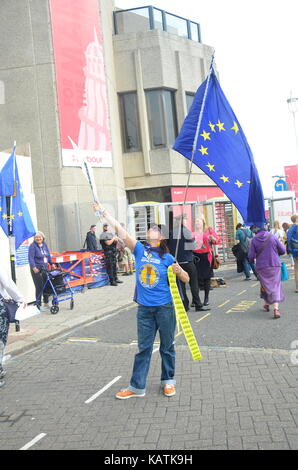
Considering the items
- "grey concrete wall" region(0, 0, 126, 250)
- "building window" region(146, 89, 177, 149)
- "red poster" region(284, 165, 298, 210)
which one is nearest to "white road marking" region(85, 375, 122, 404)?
"grey concrete wall" region(0, 0, 126, 250)

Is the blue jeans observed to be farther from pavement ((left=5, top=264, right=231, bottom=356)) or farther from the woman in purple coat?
the woman in purple coat

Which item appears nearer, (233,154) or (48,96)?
(233,154)

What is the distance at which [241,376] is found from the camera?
5324 mm

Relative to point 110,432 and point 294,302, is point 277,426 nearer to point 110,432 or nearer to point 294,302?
point 110,432

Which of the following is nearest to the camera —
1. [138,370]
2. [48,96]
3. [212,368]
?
[138,370]

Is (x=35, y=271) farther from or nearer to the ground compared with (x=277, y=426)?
farther from the ground

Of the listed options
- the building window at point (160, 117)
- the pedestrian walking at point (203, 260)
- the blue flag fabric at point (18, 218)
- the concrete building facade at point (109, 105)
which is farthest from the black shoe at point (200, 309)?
the building window at point (160, 117)

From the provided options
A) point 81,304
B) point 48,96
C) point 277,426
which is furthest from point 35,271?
point 48,96

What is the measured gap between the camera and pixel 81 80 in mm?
17438

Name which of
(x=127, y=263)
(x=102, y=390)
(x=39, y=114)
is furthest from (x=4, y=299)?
(x=39, y=114)

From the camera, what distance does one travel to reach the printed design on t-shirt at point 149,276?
4.85 meters

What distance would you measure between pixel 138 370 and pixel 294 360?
2167 millimetres

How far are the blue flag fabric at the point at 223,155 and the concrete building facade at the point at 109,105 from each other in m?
9.28

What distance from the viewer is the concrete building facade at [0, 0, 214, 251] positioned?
1688 centimetres
